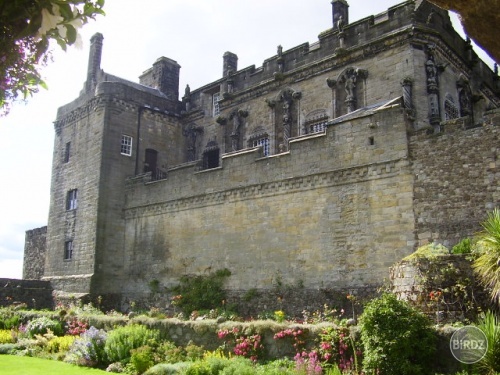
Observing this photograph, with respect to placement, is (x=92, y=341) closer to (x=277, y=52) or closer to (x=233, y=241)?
(x=233, y=241)

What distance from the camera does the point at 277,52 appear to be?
2616 cm

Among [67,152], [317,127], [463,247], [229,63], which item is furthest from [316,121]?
[67,152]

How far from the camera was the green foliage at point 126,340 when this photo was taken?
14.3 metres

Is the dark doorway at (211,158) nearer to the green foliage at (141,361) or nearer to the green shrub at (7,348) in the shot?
the green shrub at (7,348)

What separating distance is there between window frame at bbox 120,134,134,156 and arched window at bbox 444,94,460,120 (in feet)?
51.0

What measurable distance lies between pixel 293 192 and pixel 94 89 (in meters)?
14.3

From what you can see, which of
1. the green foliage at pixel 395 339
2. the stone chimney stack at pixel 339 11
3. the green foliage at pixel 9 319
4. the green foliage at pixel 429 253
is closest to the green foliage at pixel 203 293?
the green foliage at pixel 9 319

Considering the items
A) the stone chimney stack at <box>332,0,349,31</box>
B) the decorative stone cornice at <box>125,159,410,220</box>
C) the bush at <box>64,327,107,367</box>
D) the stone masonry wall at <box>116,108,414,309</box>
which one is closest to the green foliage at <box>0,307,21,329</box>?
the stone masonry wall at <box>116,108,414,309</box>

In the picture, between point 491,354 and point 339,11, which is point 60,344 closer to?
point 491,354

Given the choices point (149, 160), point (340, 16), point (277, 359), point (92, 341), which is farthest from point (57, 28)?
point (149, 160)

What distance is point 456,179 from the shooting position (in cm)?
1675

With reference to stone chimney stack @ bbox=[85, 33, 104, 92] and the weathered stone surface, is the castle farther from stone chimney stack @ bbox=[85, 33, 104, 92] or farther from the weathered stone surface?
the weathered stone surface

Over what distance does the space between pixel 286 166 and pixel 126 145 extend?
36.5ft

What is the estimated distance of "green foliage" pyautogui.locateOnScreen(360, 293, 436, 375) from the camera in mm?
10031
